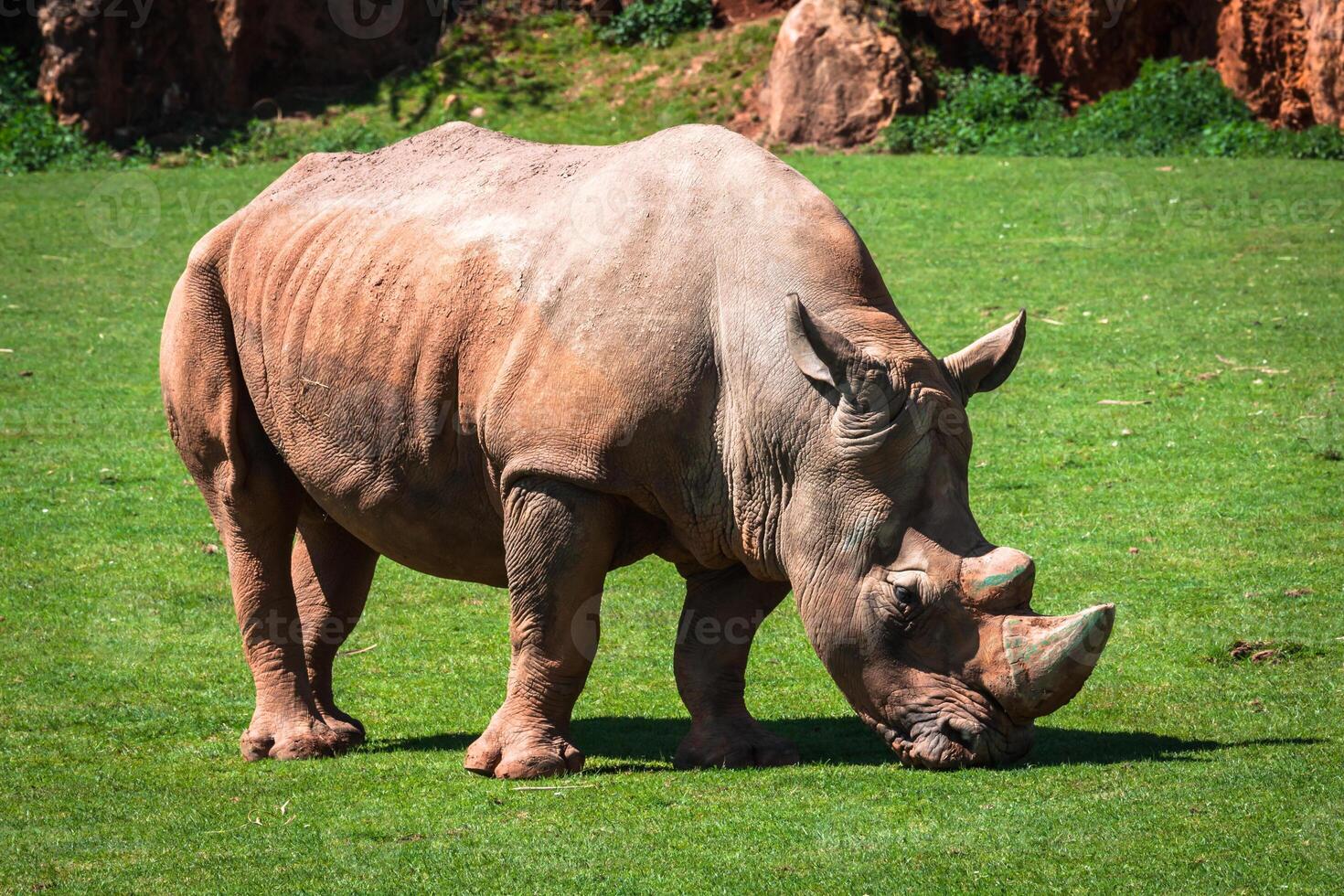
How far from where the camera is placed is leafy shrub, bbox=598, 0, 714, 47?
2688cm

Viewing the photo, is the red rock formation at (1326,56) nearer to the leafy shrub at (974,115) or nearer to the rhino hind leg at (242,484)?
the leafy shrub at (974,115)

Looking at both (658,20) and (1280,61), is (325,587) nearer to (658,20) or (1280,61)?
(1280,61)

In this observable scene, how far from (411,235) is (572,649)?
6.98 feet

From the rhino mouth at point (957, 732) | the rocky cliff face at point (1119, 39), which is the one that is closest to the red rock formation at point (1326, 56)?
the rocky cliff face at point (1119, 39)

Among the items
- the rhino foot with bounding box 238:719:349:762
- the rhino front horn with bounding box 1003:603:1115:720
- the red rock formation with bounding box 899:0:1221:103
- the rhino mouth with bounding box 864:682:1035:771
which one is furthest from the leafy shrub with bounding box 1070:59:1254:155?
the rhino front horn with bounding box 1003:603:1115:720

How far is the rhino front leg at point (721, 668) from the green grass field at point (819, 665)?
0.22 m

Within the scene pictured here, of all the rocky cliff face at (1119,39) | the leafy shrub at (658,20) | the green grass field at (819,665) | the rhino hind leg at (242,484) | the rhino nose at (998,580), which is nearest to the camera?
the green grass field at (819,665)

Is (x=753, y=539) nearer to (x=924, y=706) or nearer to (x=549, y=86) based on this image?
(x=924, y=706)

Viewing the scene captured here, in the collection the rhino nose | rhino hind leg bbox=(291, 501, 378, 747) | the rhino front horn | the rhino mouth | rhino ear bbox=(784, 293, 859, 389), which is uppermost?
rhino ear bbox=(784, 293, 859, 389)

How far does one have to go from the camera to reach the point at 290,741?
872cm

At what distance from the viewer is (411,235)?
841cm

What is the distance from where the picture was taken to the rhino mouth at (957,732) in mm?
7074

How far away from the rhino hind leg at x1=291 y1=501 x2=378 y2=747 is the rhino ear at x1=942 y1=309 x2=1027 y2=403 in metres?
3.63

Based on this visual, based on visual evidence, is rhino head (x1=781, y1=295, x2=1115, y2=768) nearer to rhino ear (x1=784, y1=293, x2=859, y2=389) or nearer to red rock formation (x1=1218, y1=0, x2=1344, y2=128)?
rhino ear (x1=784, y1=293, x2=859, y2=389)
